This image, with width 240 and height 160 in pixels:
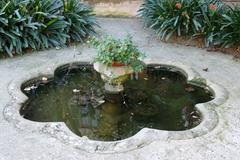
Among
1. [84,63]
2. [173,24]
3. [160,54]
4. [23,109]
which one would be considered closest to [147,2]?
[173,24]

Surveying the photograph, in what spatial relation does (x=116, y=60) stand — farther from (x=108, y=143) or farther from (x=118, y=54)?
(x=108, y=143)

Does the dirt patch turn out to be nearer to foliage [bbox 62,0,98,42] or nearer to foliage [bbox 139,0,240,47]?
foliage [bbox 139,0,240,47]

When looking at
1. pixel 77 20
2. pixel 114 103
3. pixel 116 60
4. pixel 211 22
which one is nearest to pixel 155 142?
pixel 114 103

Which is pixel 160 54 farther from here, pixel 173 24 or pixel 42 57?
pixel 42 57

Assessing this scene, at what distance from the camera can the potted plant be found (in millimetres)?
4527

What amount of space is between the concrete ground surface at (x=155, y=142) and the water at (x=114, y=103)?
314mm

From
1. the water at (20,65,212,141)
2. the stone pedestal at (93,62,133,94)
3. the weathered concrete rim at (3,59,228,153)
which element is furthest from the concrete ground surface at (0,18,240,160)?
the stone pedestal at (93,62,133,94)

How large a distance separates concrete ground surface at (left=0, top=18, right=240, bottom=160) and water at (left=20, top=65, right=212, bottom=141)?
0.31 metres

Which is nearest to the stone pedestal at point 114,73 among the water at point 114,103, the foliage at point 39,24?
the water at point 114,103

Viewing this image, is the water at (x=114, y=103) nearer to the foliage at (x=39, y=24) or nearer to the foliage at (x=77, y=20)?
the foliage at (x=39, y=24)

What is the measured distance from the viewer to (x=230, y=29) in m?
6.19

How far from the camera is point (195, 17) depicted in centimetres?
645

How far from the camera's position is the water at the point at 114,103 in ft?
14.1

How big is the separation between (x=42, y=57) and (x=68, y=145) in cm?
244
